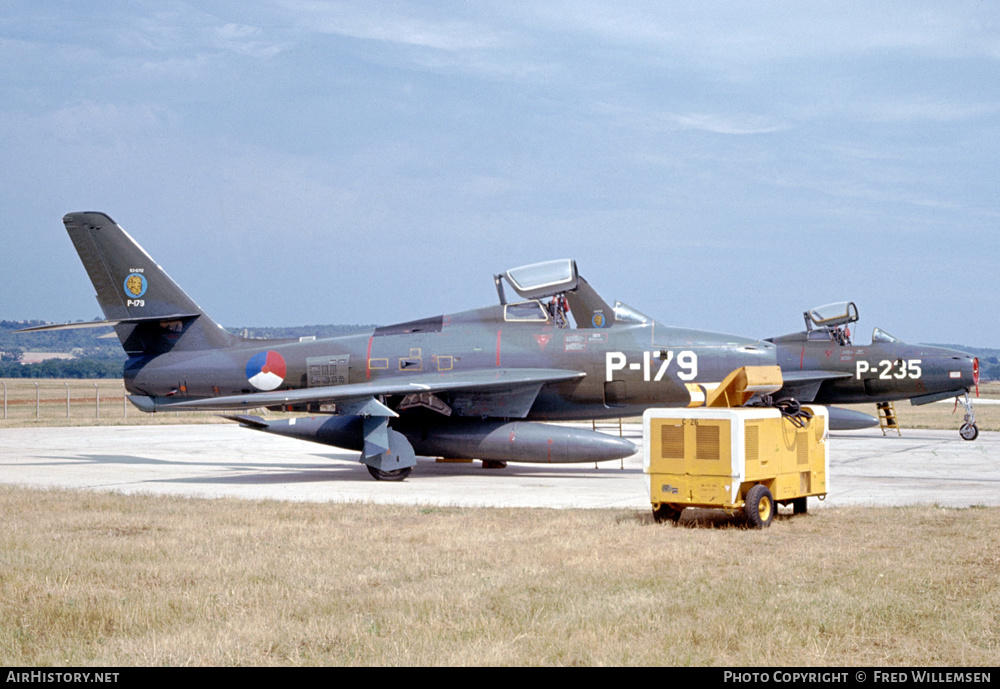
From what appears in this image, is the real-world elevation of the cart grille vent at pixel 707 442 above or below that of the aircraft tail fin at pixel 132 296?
below

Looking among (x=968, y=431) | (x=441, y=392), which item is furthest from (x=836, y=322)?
(x=441, y=392)

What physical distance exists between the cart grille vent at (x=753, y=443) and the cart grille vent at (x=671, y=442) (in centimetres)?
68

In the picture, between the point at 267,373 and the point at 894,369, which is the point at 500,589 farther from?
the point at 894,369

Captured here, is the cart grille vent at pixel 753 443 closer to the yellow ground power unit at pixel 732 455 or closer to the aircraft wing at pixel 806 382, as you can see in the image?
the yellow ground power unit at pixel 732 455

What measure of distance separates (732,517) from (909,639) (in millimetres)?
4442

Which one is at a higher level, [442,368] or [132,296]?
[132,296]

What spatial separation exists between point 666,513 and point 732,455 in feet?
3.85

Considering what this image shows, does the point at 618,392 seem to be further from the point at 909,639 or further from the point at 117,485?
the point at 909,639

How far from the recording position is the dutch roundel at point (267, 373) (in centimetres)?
1805

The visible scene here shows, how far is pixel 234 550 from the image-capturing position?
894cm

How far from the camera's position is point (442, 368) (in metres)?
17.4

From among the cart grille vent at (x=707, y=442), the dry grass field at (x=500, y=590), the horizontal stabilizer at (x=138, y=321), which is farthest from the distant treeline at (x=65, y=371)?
the cart grille vent at (x=707, y=442)

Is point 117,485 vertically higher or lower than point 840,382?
lower
